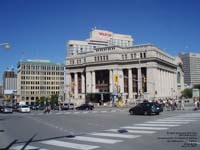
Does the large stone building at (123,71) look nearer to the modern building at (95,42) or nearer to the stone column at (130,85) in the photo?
the stone column at (130,85)

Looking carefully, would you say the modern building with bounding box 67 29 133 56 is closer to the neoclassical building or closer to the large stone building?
the neoclassical building

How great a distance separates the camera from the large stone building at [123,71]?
103500 millimetres

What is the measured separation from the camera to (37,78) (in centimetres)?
15088

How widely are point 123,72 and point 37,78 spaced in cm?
5576

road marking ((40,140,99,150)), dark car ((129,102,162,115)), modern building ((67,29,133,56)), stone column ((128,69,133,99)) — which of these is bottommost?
road marking ((40,140,99,150))

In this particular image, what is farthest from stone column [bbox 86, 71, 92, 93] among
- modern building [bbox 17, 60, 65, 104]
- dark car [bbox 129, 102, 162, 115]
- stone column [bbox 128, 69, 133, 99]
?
dark car [bbox 129, 102, 162, 115]

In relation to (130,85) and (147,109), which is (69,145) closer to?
(147,109)

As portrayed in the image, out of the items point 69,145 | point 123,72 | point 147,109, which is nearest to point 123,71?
point 123,72

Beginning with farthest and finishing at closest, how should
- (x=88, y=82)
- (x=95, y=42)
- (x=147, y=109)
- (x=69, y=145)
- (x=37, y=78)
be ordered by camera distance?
(x=95, y=42) → (x=37, y=78) → (x=88, y=82) → (x=147, y=109) → (x=69, y=145)

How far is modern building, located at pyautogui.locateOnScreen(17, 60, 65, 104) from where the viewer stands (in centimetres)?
14775

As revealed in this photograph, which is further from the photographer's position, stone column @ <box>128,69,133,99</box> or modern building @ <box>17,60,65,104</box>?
modern building @ <box>17,60,65,104</box>

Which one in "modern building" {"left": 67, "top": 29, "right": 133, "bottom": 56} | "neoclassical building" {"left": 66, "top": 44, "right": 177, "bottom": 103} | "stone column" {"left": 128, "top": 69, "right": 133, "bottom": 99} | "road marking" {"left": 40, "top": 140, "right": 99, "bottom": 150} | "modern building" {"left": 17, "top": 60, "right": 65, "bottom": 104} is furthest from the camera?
"modern building" {"left": 67, "top": 29, "right": 133, "bottom": 56}

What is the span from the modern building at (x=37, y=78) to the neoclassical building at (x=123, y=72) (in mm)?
25213

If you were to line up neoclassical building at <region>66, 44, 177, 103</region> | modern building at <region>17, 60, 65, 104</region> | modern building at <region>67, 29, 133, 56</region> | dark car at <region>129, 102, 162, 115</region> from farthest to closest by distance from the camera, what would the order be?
modern building at <region>67, 29, 133, 56</region>
modern building at <region>17, 60, 65, 104</region>
neoclassical building at <region>66, 44, 177, 103</region>
dark car at <region>129, 102, 162, 115</region>
